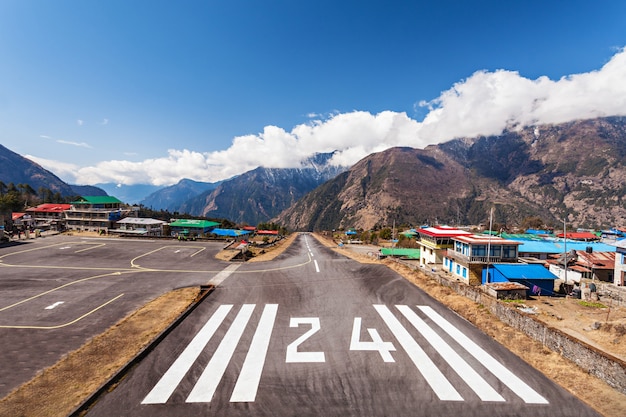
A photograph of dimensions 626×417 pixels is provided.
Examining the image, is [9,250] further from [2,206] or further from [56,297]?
[2,206]

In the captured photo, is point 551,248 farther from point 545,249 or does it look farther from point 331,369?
point 331,369

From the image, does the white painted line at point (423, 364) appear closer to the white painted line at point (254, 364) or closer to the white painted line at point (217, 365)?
the white painted line at point (254, 364)

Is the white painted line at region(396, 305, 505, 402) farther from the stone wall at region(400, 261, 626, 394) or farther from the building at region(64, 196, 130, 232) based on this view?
the building at region(64, 196, 130, 232)

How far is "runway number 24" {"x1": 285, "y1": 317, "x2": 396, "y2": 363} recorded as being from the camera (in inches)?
682

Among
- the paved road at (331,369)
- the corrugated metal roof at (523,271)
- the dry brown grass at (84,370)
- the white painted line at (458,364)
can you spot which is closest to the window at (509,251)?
the corrugated metal roof at (523,271)

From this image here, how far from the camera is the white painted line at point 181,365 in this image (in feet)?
44.6

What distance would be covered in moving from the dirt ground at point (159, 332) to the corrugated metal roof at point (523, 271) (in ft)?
18.9

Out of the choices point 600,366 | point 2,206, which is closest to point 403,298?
point 600,366

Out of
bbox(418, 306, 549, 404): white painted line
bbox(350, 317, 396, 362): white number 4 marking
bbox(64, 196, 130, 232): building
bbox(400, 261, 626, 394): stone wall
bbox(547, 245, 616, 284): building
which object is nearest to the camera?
bbox(418, 306, 549, 404): white painted line

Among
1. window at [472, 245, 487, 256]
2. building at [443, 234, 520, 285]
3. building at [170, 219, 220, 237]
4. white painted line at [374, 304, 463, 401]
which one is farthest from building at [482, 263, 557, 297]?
building at [170, 219, 220, 237]

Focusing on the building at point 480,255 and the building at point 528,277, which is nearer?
the building at point 528,277

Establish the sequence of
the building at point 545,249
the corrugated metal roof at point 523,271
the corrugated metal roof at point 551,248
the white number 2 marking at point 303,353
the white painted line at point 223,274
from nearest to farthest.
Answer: the white number 2 marking at point 303,353 → the white painted line at point 223,274 → the corrugated metal roof at point 523,271 → the building at point 545,249 → the corrugated metal roof at point 551,248

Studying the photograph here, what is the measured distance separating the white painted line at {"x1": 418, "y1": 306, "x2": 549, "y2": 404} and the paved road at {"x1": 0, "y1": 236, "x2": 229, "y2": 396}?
82.0 ft

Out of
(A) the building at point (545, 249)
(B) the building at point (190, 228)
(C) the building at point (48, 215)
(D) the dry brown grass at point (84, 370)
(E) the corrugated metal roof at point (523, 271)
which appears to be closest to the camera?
(D) the dry brown grass at point (84, 370)
